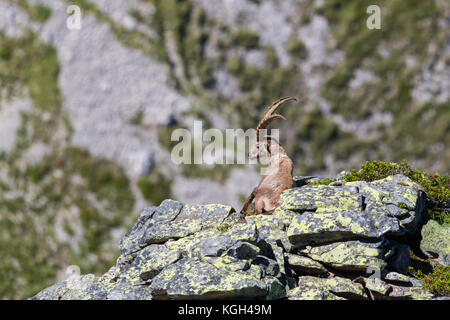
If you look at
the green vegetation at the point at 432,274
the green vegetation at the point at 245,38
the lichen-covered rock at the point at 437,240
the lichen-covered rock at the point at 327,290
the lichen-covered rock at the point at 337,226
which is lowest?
the green vegetation at the point at 432,274

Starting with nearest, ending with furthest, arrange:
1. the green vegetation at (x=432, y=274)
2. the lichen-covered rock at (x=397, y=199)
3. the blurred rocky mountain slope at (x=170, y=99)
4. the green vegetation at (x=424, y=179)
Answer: the green vegetation at (x=432, y=274), the lichen-covered rock at (x=397, y=199), the green vegetation at (x=424, y=179), the blurred rocky mountain slope at (x=170, y=99)

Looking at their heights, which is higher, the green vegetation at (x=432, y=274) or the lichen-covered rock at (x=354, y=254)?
the lichen-covered rock at (x=354, y=254)

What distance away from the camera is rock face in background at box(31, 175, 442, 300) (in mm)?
11664

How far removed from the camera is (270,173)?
17.4 meters

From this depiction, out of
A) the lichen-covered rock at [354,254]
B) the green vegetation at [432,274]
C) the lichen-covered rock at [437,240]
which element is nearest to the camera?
the lichen-covered rock at [354,254]

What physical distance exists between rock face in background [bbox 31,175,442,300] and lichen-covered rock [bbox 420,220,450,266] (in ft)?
0.60

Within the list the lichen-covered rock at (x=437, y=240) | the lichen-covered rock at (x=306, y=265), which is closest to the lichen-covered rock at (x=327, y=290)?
the lichen-covered rock at (x=306, y=265)

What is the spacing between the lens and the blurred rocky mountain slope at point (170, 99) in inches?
3226

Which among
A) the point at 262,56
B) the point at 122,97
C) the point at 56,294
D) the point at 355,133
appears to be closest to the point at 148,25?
the point at 122,97

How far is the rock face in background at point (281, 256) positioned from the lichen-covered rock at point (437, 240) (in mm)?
182

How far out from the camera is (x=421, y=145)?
93.4 meters

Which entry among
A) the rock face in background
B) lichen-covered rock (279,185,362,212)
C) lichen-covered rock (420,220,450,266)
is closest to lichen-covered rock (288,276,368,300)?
the rock face in background

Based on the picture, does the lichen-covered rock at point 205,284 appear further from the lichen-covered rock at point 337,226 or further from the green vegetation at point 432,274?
the green vegetation at point 432,274
